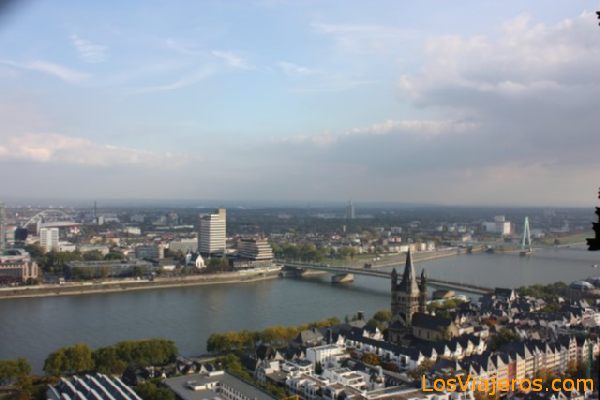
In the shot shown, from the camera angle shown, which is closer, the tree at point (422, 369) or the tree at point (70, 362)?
the tree at point (422, 369)

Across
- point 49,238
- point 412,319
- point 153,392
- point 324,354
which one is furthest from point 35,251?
point 153,392

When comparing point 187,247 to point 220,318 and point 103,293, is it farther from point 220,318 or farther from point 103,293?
point 220,318

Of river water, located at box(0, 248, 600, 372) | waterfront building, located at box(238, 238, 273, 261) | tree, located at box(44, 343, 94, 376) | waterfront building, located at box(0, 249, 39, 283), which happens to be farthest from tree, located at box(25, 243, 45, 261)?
tree, located at box(44, 343, 94, 376)

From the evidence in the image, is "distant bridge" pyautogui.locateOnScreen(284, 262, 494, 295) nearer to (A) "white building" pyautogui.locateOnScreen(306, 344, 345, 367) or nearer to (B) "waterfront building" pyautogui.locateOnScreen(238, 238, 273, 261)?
(B) "waterfront building" pyautogui.locateOnScreen(238, 238, 273, 261)

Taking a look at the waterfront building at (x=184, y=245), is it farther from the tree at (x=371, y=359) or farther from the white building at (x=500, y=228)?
the white building at (x=500, y=228)

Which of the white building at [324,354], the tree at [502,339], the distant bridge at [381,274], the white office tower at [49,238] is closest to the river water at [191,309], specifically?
the distant bridge at [381,274]

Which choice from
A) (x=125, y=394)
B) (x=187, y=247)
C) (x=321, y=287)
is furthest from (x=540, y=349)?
(x=187, y=247)

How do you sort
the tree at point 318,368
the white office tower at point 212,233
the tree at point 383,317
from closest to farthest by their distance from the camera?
the tree at point 318,368 → the tree at point 383,317 → the white office tower at point 212,233

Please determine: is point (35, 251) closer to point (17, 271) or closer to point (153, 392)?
point (17, 271)
